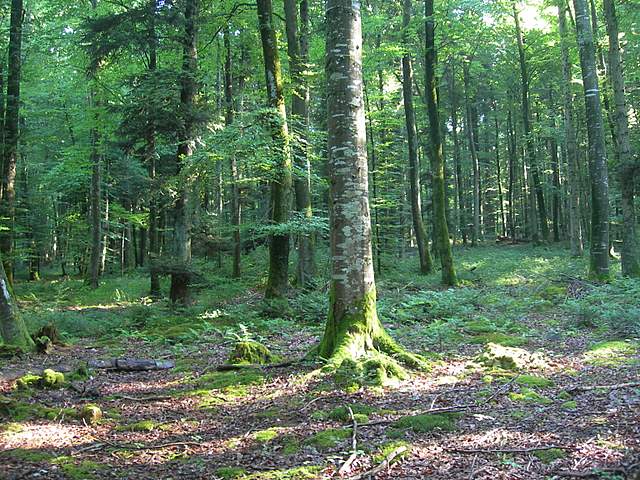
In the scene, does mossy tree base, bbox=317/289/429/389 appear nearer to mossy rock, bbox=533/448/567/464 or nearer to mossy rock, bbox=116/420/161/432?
mossy rock, bbox=116/420/161/432

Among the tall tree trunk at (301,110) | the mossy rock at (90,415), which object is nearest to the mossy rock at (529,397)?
the mossy rock at (90,415)

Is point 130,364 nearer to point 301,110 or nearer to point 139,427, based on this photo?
point 139,427

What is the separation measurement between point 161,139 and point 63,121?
13.4 metres

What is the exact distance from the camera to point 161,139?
626 inches

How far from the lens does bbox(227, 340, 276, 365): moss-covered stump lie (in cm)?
766

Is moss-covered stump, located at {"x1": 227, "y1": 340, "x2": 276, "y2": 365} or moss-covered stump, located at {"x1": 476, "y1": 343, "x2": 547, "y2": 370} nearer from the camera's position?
moss-covered stump, located at {"x1": 476, "y1": 343, "x2": 547, "y2": 370}

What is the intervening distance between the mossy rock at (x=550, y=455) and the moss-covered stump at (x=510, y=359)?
2.95 metres

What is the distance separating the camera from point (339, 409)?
17.1ft

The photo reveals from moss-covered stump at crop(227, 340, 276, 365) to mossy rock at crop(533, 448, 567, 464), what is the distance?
14.9 feet

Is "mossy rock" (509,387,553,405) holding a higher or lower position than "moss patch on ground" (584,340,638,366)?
lower

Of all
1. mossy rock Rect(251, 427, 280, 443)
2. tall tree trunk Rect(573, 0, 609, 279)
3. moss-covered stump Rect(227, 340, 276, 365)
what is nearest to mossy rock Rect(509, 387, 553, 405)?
mossy rock Rect(251, 427, 280, 443)

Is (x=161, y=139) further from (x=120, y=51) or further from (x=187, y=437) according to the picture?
(x=187, y=437)

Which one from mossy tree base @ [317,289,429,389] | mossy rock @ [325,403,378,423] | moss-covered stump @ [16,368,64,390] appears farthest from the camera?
moss-covered stump @ [16,368,64,390]

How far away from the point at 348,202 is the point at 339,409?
273cm
